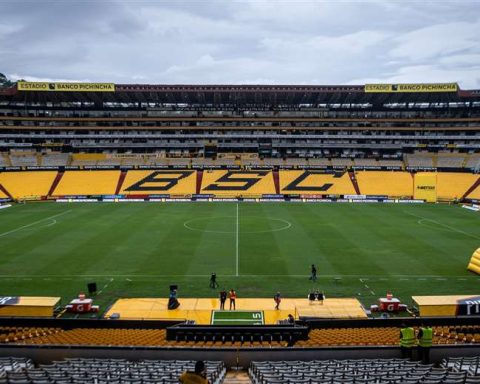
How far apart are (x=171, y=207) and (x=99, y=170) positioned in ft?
90.9

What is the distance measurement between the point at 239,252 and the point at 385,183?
4933cm

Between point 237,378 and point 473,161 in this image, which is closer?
point 237,378

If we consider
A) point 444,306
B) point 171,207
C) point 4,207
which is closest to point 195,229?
point 171,207

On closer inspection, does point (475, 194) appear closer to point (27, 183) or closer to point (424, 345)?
point (424, 345)

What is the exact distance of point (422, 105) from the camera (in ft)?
318

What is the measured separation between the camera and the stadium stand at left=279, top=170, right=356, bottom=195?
246 feet

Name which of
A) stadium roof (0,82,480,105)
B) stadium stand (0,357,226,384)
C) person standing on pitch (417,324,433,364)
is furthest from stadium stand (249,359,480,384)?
stadium roof (0,82,480,105)

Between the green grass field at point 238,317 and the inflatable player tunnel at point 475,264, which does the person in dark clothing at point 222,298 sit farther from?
the inflatable player tunnel at point 475,264

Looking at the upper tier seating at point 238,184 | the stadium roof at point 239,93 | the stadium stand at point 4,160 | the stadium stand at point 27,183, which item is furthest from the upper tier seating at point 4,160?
the upper tier seating at point 238,184

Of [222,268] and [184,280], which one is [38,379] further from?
[222,268]

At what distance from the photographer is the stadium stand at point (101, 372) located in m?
8.55

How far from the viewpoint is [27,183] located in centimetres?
7544


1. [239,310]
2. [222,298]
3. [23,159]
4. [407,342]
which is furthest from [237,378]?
[23,159]

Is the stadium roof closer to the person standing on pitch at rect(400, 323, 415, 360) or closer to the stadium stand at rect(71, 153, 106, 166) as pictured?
the stadium stand at rect(71, 153, 106, 166)
